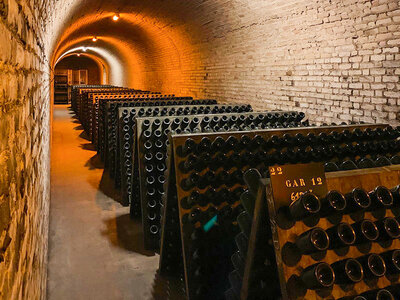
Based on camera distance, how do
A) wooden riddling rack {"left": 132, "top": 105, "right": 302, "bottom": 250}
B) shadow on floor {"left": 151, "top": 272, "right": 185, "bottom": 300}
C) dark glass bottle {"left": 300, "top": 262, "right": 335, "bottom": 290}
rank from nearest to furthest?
dark glass bottle {"left": 300, "top": 262, "right": 335, "bottom": 290}, shadow on floor {"left": 151, "top": 272, "right": 185, "bottom": 300}, wooden riddling rack {"left": 132, "top": 105, "right": 302, "bottom": 250}

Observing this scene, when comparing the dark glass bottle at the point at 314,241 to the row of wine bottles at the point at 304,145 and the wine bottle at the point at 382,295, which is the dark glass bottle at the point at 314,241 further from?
the row of wine bottles at the point at 304,145

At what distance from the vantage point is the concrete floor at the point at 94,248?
3412 millimetres

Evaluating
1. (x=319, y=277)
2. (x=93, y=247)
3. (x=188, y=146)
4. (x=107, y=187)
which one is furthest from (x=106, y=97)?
(x=319, y=277)

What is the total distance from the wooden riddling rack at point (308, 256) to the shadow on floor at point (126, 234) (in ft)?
7.79

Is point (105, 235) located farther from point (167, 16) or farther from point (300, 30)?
point (167, 16)

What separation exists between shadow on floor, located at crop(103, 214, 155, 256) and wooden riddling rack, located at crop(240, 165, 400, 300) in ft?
7.79

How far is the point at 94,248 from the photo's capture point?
4.21m

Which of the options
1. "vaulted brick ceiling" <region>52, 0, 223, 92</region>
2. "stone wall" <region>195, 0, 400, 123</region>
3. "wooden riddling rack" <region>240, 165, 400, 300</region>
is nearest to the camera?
"wooden riddling rack" <region>240, 165, 400, 300</region>

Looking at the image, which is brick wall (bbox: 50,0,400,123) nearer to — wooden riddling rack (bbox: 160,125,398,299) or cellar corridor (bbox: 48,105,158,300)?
wooden riddling rack (bbox: 160,125,398,299)

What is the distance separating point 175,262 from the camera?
367 cm

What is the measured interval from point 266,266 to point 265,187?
51 cm

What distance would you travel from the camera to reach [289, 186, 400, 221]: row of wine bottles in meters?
1.71

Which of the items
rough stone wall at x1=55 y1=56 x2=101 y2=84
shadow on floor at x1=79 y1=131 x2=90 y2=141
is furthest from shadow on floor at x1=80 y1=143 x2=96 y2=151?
rough stone wall at x1=55 y1=56 x2=101 y2=84

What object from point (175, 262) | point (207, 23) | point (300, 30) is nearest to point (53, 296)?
point (175, 262)
